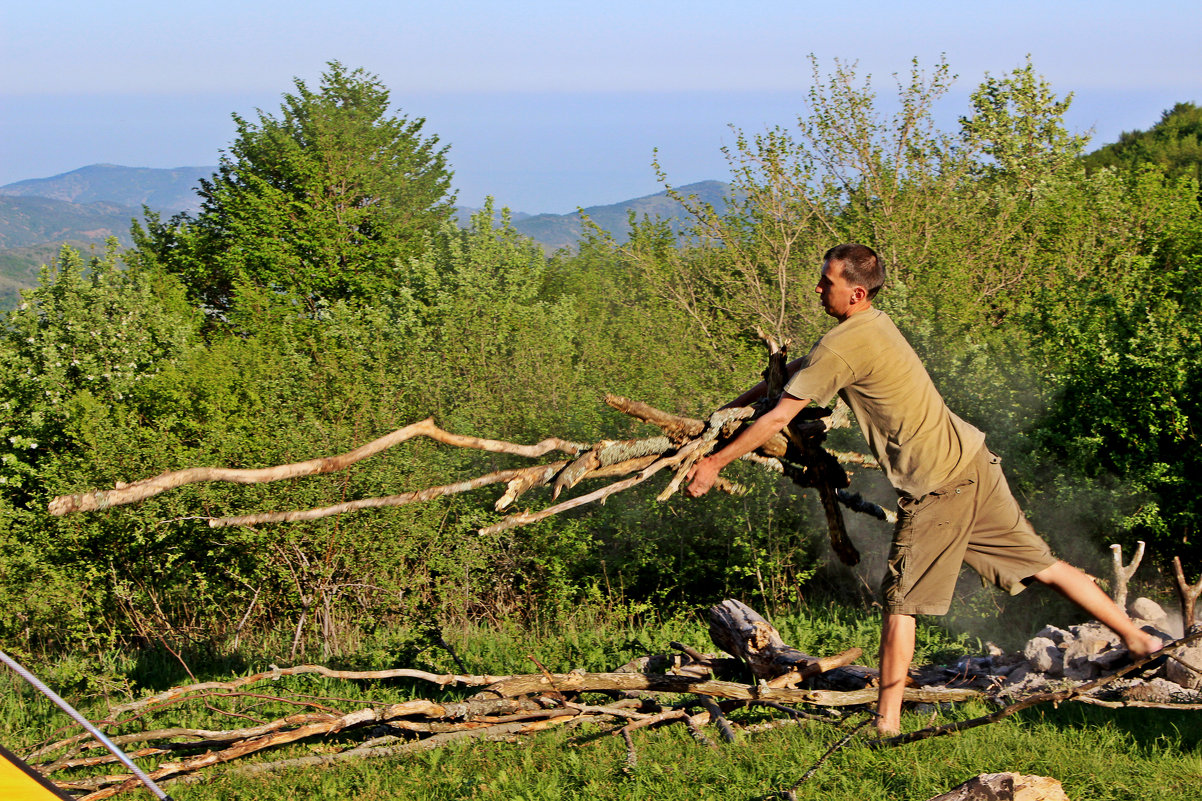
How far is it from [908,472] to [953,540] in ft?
1.31

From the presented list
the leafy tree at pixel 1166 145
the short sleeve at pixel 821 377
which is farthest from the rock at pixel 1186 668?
the leafy tree at pixel 1166 145

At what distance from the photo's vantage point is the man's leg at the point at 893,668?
13.8ft

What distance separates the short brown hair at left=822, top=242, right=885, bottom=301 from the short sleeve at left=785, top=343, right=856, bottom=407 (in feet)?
1.28

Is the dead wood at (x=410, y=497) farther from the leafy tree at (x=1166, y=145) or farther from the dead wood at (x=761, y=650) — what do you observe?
the leafy tree at (x=1166, y=145)

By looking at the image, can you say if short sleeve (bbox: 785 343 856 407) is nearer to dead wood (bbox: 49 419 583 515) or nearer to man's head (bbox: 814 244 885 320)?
man's head (bbox: 814 244 885 320)

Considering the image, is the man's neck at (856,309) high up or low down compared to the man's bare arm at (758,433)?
up

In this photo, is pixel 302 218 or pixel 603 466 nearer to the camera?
pixel 603 466

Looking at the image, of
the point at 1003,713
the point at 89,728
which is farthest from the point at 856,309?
the point at 89,728

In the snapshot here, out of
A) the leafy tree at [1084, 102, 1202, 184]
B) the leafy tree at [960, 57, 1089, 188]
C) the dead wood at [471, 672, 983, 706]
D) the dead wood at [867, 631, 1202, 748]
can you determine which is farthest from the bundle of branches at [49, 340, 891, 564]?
the leafy tree at [1084, 102, 1202, 184]

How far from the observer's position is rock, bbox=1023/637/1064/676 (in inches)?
196

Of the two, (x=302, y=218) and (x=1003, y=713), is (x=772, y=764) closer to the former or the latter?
(x=1003, y=713)

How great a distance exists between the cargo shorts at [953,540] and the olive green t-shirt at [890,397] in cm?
11

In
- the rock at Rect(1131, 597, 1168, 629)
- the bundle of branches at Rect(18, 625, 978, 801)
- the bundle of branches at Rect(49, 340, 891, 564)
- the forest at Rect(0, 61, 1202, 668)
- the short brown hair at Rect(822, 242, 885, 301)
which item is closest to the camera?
the bundle of branches at Rect(49, 340, 891, 564)

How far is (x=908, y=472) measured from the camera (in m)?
4.17
